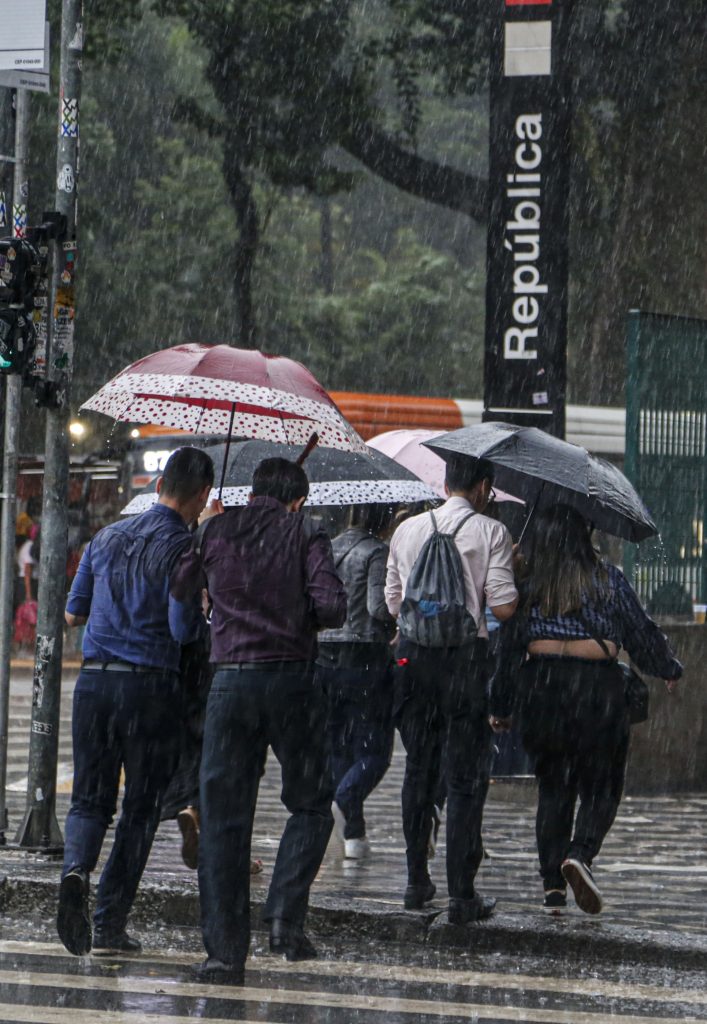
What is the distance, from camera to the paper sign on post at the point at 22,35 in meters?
8.75

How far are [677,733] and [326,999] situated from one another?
20.3 ft

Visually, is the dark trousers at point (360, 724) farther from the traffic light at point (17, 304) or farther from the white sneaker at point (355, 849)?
the traffic light at point (17, 304)

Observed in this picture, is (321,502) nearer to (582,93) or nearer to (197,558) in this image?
(197,558)

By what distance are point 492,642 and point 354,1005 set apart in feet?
9.17

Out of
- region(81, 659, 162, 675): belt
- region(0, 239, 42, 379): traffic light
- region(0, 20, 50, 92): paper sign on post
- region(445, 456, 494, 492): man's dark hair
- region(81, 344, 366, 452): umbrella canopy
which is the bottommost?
region(81, 659, 162, 675): belt

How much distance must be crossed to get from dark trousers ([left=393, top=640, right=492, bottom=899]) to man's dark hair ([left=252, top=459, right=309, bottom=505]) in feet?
3.19

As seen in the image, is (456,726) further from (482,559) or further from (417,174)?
(417,174)

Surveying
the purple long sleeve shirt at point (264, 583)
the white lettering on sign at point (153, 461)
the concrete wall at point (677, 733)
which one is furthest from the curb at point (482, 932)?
the white lettering on sign at point (153, 461)

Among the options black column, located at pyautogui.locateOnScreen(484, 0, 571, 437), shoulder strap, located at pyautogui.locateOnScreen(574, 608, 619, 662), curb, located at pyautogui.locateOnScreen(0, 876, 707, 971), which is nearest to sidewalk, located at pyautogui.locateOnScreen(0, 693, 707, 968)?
curb, located at pyautogui.locateOnScreen(0, 876, 707, 971)

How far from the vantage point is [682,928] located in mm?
7039

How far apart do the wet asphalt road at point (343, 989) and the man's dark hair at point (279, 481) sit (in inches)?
67.3

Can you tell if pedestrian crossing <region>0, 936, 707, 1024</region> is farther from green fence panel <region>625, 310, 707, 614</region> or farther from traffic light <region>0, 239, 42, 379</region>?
green fence panel <region>625, 310, 707, 614</region>

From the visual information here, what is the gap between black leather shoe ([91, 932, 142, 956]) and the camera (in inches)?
256

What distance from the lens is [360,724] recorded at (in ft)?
29.6
